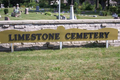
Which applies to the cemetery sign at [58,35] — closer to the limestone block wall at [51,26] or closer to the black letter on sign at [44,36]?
the black letter on sign at [44,36]

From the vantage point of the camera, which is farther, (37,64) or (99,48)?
(99,48)

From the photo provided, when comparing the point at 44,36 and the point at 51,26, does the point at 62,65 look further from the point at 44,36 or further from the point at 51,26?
the point at 51,26

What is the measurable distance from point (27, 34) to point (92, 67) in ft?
10.5

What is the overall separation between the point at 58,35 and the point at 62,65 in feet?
7.30

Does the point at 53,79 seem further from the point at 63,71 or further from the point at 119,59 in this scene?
the point at 119,59

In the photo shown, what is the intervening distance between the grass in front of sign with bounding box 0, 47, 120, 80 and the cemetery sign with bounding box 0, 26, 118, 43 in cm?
67

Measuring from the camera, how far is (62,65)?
17.0ft

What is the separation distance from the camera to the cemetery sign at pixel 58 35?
6.94 metres

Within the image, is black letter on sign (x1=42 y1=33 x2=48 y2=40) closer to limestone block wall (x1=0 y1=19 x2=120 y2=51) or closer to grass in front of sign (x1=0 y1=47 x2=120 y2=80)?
limestone block wall (x1=0 y1=19 x2=120 y2=51)

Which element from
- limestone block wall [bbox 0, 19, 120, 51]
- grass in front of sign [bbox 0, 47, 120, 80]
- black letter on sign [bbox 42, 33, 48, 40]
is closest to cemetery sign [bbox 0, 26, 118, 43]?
black letter on sign [bbox 42, 33, 48, 40]

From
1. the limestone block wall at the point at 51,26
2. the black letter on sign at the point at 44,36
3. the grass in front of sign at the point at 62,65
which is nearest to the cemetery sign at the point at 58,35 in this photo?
the black letter on sign at the point at 44,36

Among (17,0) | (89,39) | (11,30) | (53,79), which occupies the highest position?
(17,0)

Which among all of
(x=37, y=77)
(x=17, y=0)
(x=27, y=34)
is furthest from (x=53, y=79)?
(x=17, y=0)

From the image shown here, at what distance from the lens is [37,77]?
4.37m
